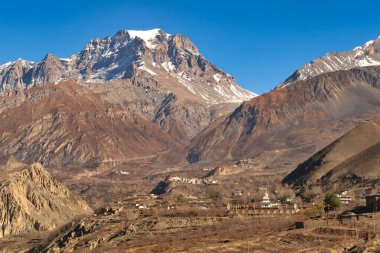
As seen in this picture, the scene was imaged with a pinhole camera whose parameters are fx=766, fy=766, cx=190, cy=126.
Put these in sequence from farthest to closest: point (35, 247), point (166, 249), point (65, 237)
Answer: point (35, 247)
point (65, 237)
point (166, 249)

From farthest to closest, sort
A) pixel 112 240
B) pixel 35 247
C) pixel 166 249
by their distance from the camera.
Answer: pixel 35 247
pixel 112 240
pixel 166 249

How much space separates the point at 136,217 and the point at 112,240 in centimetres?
3134

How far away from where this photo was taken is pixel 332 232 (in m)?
110

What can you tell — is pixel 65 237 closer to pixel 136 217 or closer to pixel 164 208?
pixel 136 217

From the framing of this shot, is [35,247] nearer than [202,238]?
No

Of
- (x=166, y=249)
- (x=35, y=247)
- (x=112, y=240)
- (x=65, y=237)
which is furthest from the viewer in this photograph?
(x=35, y=247)

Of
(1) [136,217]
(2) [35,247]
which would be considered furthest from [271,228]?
(2) [35,247]

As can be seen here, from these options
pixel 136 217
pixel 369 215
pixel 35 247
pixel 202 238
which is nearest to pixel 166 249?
pixel 202 238

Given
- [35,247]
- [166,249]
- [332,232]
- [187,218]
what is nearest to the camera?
[332,232]

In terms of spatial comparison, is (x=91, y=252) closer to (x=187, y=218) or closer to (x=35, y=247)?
(x=187, y=218)

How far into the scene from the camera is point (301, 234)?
367ft

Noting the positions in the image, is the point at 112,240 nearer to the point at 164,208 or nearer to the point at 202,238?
the point at 202,238

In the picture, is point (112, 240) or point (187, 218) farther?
point (187, 218)

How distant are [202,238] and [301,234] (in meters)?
20.0
